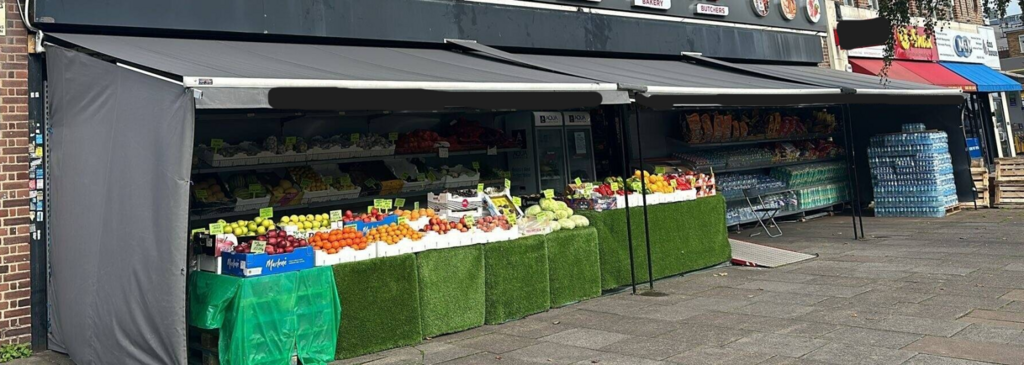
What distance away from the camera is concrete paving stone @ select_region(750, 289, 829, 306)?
738cm

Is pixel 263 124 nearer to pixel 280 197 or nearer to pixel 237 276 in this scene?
pixel 280 197

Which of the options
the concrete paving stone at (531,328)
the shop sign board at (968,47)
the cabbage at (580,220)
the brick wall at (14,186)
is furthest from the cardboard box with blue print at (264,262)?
the shop sign board at (968,47)

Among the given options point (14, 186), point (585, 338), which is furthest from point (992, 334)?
point (14, 186)

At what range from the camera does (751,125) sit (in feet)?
46.4

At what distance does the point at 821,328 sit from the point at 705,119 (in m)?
7.41

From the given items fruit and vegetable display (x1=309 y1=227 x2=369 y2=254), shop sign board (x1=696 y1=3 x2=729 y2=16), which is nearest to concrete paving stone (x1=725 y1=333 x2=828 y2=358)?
fruit and vegetable display (x1=309 y1=227 x2=369 y2=254)

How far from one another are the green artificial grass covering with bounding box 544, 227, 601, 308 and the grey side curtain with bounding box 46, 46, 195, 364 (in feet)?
12.2

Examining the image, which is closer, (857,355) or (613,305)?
(857,355)

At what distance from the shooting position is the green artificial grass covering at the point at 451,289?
6523 mm

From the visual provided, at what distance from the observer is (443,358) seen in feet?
19.4

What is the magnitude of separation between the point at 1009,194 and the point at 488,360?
13.8 metres

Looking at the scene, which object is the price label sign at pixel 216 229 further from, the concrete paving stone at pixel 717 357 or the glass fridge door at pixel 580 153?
the glass fridge door at pixel 580 153

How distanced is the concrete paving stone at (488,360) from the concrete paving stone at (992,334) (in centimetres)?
334

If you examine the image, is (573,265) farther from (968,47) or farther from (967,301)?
(968,47)
